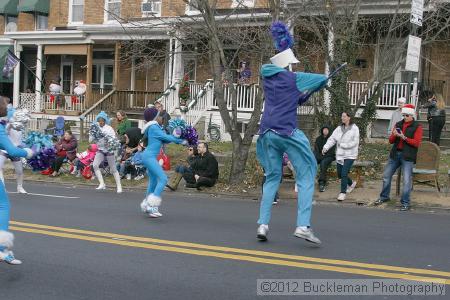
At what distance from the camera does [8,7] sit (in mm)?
33125

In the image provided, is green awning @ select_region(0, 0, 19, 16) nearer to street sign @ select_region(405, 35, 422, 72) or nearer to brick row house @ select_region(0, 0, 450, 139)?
brick row house @ select_region(0, 0, 450, 139)

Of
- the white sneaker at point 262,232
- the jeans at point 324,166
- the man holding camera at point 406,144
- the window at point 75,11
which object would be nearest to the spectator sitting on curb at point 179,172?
the jeans at point 324,166

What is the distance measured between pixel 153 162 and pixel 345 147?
4669mm

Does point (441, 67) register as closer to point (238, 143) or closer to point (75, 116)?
point (238, 143)

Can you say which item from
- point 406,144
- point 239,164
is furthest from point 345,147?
point 239,164

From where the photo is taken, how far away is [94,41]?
2886 cm

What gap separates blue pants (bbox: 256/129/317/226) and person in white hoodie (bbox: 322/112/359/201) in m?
5.75

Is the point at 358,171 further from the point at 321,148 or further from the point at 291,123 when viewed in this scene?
the point at 291,123

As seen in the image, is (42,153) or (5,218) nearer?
(5,218)

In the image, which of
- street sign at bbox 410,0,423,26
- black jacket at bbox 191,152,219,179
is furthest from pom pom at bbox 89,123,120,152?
street sign at bbox 410,0,423,26

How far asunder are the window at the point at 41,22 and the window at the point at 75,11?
6.84ft

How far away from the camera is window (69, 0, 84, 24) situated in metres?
31.5

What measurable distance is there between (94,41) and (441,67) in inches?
614

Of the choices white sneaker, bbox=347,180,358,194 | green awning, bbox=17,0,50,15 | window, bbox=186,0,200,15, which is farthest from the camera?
→ green awning, bbox=17,0,50,15
